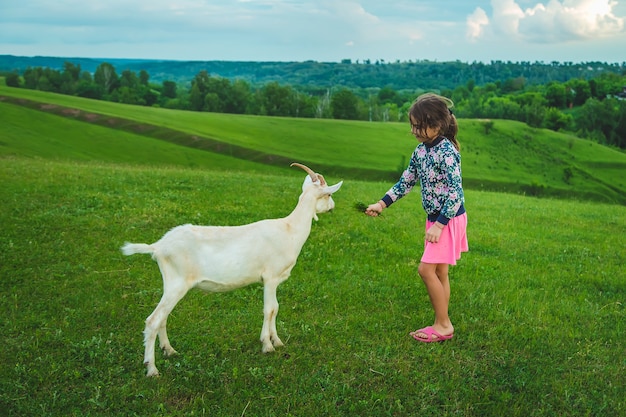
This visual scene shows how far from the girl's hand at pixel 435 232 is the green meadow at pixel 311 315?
5.13 feet

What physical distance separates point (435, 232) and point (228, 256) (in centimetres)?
283

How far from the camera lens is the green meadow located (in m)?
6.12

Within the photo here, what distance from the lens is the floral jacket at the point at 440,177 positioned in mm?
7016

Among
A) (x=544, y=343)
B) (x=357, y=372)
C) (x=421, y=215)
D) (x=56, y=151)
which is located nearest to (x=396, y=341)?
(x=357, y=372)

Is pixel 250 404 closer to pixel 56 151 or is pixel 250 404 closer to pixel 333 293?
pixel 333 293

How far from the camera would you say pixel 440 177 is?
719 cm

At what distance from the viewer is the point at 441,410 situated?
5.97 metres

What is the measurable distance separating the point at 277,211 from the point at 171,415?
32.8 feet

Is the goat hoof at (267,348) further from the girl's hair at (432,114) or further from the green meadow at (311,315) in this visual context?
the girl's hair at (432,114)

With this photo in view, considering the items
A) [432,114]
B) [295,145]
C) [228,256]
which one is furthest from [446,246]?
[295,145]

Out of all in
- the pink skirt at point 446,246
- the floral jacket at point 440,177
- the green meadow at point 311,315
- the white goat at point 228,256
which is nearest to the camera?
the green meadow at point 311,315

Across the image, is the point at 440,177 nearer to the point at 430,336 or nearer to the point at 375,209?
the point at 375,209

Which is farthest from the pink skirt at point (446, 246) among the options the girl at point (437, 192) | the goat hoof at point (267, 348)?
the goat hoof at point (267, 348)

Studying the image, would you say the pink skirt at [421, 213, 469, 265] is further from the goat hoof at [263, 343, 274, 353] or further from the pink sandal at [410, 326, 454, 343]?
the goat hoof at [263, 343, 274, 353]
